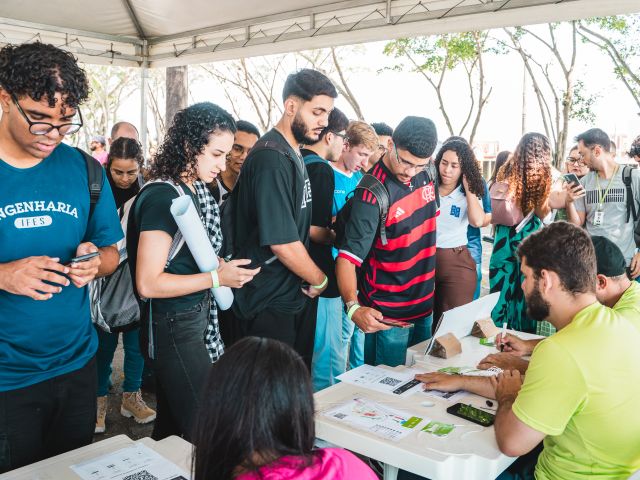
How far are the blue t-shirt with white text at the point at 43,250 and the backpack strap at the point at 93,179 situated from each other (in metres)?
0.01

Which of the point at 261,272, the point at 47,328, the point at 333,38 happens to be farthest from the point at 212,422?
the point at 333,38

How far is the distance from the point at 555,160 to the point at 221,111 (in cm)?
1111

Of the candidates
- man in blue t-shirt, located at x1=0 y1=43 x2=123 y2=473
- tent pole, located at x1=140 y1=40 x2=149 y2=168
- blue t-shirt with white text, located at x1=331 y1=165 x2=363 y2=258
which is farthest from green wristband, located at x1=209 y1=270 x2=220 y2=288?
tent pole, located at x1=140 y1=40 x2=149 y2=168

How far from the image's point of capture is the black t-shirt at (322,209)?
294 cm

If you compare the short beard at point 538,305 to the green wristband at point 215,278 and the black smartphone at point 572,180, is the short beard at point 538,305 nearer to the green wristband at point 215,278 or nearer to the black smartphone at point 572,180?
the green wristband at point 215,278

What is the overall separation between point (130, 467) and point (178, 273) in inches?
26.2

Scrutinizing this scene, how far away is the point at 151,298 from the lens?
189cm

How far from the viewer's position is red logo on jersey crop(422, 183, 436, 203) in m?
2.61

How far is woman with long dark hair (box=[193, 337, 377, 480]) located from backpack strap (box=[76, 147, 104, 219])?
0.91m

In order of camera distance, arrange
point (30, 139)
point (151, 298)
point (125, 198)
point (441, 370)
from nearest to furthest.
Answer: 1. point (30, 139)
2. point (151, 298)
3. point (441, 370)
4. point (125, 198)

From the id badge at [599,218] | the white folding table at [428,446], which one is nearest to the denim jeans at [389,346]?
the white folding table at [428,446]

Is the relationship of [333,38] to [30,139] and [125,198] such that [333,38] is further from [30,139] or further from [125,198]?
[30,139]

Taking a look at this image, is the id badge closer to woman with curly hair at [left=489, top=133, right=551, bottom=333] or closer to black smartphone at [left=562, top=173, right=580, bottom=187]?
black smartphone at [left=562, top=173, right=580, bottom=187]

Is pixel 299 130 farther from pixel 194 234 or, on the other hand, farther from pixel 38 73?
pixel 38 73
